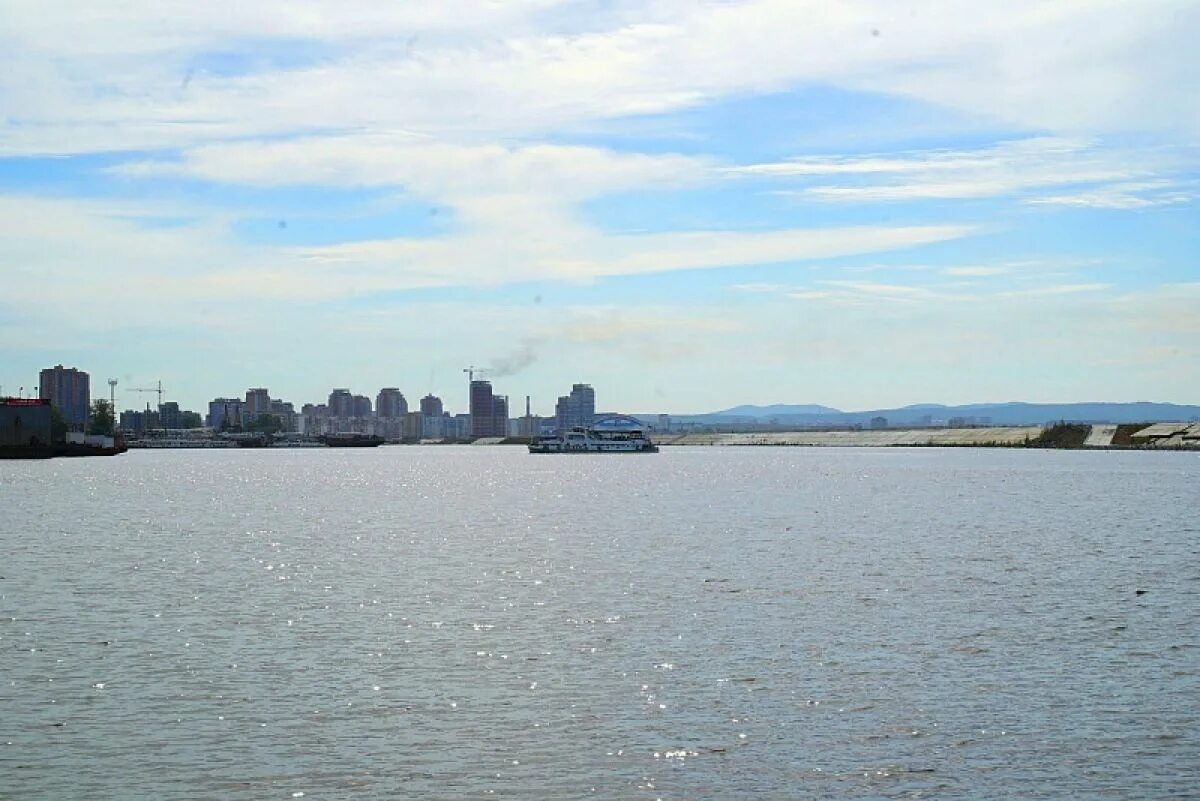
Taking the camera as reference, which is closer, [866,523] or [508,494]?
[866,523]

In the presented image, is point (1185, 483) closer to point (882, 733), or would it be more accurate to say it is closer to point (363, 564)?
point (363, 564)

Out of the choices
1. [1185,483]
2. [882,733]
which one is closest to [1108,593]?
[882,733]

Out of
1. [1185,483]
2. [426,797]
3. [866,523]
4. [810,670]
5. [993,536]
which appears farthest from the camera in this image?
[1185,483]

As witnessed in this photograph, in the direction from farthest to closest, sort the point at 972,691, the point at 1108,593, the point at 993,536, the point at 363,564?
the point at 993,536 → the point at 363,564 → the point at 1108,593 → the point at 972,691

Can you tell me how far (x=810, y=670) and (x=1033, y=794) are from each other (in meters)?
13.1

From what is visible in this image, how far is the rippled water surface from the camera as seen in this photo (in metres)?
29.4

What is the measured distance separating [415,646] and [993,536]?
57.1 meters

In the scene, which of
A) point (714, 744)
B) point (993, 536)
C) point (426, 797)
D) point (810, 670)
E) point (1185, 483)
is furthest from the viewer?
point (1185, 483)

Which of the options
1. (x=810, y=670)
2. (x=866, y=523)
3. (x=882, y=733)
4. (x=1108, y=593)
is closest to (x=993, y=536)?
(x=866, y=523)

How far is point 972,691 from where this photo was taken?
123ft

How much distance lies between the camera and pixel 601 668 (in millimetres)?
40875

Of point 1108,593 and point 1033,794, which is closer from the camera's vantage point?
point 1033,794

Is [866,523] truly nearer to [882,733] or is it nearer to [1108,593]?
[1108,593]

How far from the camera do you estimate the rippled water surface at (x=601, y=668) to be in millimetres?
29438
